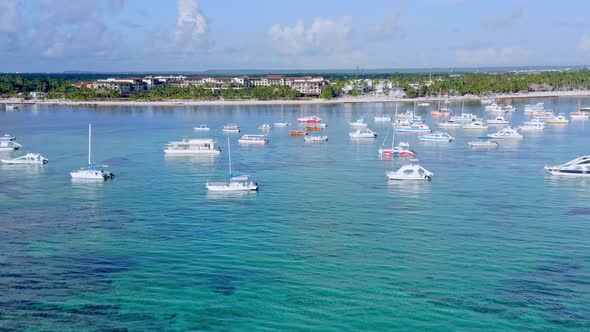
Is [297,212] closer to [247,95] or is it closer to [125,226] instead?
[125,226]

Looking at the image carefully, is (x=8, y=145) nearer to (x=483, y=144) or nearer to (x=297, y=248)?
(x=297, y=248)

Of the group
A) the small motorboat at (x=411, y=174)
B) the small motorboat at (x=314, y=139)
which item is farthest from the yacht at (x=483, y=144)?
the small motorboat at (x=411, y=174)

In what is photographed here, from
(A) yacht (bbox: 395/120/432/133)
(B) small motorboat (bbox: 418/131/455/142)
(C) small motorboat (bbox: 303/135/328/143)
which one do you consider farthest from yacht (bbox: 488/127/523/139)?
(C) small motorboat (bbox: 303/135/328/143)

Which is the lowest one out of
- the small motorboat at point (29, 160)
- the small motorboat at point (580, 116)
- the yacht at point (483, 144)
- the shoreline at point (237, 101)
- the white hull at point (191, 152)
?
the small motorboat at point (29, 160)

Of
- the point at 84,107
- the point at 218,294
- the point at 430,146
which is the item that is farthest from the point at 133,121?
the point at 218,294

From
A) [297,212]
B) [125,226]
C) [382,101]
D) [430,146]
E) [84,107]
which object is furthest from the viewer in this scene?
[382,101]

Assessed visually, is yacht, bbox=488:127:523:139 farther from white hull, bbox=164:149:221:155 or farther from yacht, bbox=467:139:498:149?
white hull, bbox=164:149:221:155

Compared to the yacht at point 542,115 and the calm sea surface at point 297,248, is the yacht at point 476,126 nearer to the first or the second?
the yacht at point 542,115

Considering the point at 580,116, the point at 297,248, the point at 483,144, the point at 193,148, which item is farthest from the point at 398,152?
the point at 580,116
